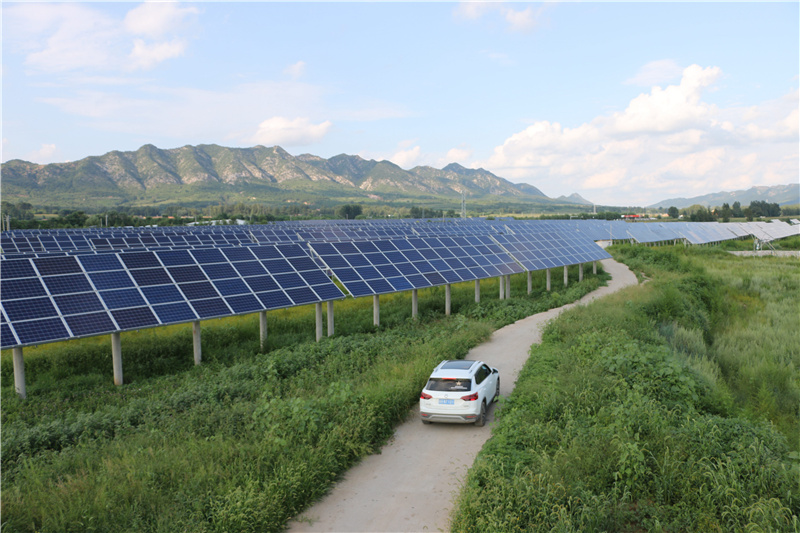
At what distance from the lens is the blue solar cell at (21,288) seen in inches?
668

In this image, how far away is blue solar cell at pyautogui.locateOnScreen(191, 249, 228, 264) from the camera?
23.9 m

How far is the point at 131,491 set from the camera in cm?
969

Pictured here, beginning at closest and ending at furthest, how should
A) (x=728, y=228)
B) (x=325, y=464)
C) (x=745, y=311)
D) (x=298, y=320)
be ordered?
(x=325, y=464) → (x=298, y=320) → (x=745, y=311) → (x=728, y=228)

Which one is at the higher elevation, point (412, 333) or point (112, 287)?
point (112, 287)

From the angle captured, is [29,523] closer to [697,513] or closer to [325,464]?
[325,464]

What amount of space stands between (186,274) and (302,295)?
532cm

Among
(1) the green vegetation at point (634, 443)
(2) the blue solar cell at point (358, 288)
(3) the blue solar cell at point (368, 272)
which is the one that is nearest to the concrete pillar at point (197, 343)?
(2) the blue solar cell at point (358, 288)

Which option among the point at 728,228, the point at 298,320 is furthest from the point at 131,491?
the point at 728,228

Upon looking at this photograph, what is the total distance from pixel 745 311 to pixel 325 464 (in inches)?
1533

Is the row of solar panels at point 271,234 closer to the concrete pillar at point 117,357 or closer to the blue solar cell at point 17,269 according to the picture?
the blue solar cell at point 17,269

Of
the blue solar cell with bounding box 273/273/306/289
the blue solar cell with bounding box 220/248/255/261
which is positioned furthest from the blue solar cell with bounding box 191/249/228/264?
the blue solar cell with bounding box 273/273/306/289

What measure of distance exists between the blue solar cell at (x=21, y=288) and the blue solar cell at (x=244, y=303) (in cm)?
668

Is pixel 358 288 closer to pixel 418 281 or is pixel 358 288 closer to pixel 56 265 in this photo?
pixel 418 281

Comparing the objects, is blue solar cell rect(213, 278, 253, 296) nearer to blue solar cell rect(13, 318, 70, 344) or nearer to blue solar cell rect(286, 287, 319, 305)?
blue solar cell rect(286, 287, 319, 305)
